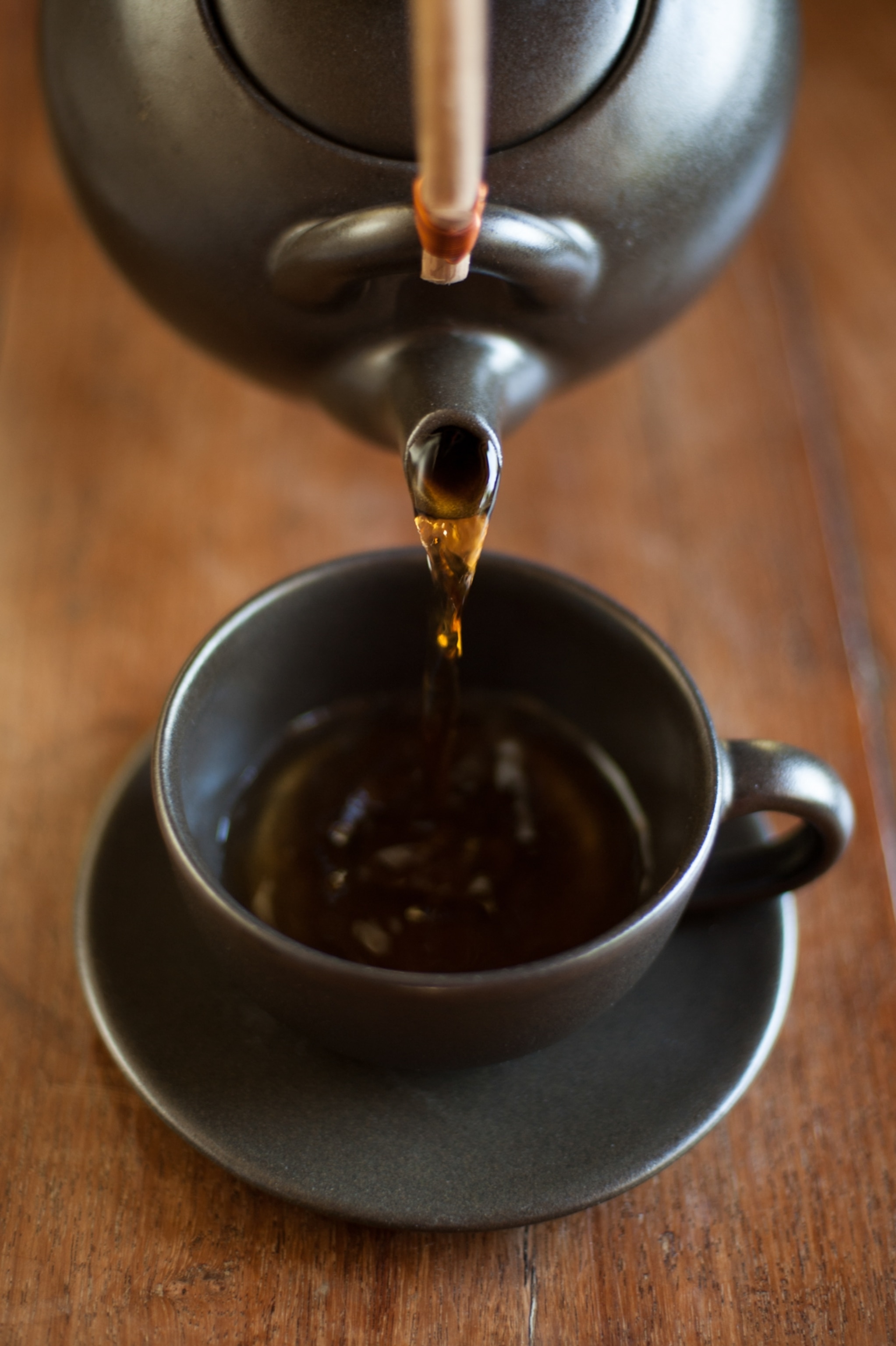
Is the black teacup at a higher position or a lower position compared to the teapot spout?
lower

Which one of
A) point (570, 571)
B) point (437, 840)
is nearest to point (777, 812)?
point (437, 840)

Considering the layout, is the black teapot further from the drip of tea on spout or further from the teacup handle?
the teacup handle

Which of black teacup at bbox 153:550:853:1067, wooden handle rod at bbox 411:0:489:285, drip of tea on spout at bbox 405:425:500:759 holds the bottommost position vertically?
black teacup at bbox 153:550:853:1067

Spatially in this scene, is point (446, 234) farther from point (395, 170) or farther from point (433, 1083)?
point (433, 1083)

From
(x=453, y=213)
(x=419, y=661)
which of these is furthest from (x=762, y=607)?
(x=453, y=213)

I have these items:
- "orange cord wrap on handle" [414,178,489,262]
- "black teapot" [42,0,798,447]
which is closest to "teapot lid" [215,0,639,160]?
"black teapot" [42,0,798,447]

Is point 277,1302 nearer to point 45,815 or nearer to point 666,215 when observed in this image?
point 45,815

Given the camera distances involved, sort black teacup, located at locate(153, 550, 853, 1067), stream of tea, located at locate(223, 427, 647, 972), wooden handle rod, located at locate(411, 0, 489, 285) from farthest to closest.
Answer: stream of tea, located at locate(223, 427, 647, 972), black teacup, located at locate(153, 550, 853, 1067), wooden handle rod, located at locate(411, 0, 489, 285)
